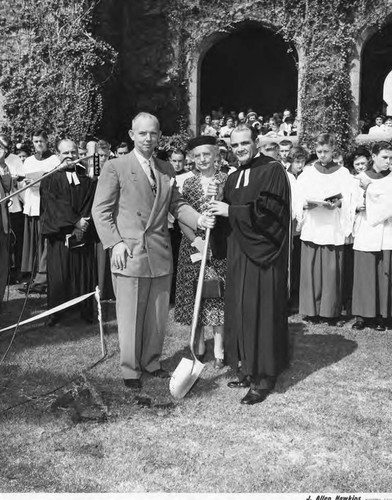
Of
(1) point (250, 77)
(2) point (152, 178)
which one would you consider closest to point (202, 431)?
(2) point (152, 178)

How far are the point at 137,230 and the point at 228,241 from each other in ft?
2.33

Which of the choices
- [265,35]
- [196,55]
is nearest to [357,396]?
[196,55]

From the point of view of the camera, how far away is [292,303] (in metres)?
7.64

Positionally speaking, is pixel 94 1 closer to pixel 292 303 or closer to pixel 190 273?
pixel 292 303

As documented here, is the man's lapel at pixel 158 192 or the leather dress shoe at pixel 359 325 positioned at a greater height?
the man's lapel at pixel 158 192

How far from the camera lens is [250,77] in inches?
845

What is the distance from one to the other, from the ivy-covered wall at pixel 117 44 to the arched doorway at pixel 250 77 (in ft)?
21.3

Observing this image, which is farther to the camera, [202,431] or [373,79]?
[373,79]

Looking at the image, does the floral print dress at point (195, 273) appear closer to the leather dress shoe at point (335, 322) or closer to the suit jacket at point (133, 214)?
the suit jacket at point (133, 214)

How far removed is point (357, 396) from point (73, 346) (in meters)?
2.64

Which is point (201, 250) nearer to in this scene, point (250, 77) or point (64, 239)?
point (64, 239)

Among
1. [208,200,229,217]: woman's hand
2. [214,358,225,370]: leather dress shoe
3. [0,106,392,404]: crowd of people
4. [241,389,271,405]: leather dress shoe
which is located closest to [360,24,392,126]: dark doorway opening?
[0,106,392,404]: crowd of people

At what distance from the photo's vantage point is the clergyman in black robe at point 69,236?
6531 millimetres

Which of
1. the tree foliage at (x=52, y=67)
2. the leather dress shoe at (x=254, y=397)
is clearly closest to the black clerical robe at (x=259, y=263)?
the leather dress shoe at (x=254, y=397)
